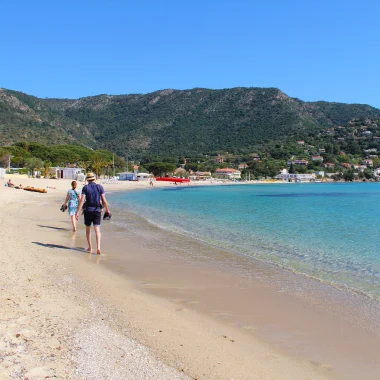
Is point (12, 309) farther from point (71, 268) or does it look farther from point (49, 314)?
point (71, 268)

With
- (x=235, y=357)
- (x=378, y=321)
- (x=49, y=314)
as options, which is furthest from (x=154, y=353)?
(x=378, y=321)

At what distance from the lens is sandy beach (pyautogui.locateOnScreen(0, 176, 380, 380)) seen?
3531 mm

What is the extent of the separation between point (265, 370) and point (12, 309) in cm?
280

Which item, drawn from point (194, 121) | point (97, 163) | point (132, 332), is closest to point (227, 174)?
point (194, 121)

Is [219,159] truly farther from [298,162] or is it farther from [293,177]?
[298,162]

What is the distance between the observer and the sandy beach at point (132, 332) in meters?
3.53

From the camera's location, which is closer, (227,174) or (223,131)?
(227,174)

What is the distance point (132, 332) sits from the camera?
4379 millimetres

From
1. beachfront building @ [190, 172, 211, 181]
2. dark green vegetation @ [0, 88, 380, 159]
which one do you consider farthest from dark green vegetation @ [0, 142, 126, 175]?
dark green vegetation @ [0, 88, 380, 159]

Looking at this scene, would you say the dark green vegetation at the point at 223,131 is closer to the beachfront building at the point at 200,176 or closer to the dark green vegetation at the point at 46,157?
the beachfront building at the point at 200,176

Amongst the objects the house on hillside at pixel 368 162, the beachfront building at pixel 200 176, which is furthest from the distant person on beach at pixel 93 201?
the house on hillside at pixel 368 162

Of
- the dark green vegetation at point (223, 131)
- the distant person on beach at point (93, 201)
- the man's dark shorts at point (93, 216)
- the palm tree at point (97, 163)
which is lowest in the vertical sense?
the man's dark shorts at point (93, 216)

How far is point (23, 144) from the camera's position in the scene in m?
82.8

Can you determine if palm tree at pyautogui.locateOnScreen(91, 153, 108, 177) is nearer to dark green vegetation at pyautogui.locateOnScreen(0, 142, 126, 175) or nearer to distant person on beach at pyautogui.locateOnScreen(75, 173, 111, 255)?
dark green vegetation at pyautogui.locateOnScreen(0, 142, 126, 175)
